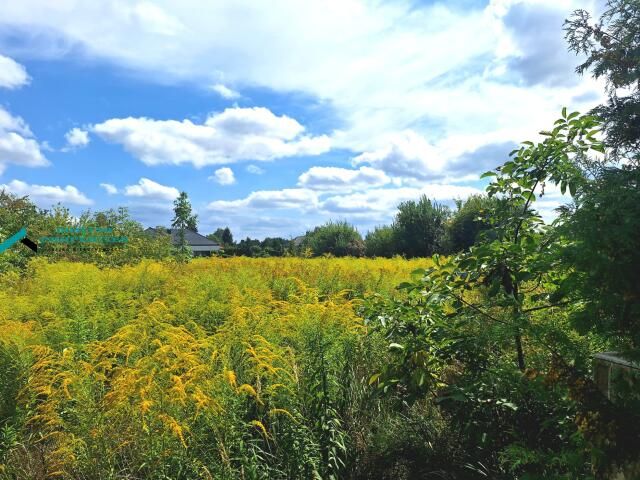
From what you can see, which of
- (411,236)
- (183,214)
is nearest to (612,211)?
(183,214)

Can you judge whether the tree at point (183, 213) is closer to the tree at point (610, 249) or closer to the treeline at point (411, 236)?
the treeline at point (411, 236)

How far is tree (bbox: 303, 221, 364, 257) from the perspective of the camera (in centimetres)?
3275

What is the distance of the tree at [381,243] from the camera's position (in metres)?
31.3

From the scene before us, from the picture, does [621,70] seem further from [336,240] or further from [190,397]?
[336,240]

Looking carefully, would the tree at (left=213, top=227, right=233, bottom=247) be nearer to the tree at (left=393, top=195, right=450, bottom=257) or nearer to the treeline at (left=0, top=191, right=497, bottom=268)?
the treeline at (left=0, top=191, right=497, bottom=268)

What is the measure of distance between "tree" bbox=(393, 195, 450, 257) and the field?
26.3m

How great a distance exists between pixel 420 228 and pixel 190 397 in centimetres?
2876

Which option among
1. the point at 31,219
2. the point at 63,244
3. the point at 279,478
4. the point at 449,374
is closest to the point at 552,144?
the point at 449,374

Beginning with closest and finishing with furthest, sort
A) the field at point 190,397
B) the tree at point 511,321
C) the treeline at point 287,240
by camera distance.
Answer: the tree at point 511,321 → the field at point 190,397 → the treeline at point 287,240

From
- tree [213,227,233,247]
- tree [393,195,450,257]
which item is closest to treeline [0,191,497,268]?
tree [393,195,450,257]

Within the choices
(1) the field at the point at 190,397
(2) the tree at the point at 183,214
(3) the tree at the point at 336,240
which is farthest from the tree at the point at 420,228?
(1) the field at the point at 190,397

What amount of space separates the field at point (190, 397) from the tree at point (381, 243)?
86.8 feet

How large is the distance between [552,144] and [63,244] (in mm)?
12059

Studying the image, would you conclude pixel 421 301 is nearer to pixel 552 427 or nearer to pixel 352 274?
pixel 552 427
